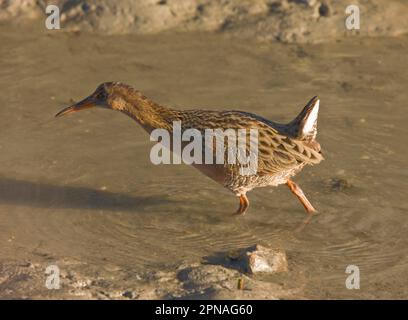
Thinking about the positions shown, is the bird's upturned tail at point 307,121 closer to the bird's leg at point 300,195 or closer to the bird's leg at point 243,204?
the bird's leg at point 300,195

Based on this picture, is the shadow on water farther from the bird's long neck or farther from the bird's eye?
the bird's eye

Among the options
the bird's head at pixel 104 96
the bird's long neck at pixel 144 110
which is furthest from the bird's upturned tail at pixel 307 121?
the bird's head at pixel 104 96

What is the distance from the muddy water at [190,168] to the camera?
22.3 feet

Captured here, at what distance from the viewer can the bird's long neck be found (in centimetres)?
738

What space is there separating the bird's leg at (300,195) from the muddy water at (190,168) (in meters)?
0.09

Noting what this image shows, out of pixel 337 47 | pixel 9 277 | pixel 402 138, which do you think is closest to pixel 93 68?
pixel 337 47

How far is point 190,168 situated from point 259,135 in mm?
1284

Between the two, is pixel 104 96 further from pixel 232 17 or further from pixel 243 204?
pixel 232 17

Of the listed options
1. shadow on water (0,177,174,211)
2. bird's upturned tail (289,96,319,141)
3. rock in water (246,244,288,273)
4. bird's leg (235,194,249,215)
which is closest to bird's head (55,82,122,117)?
shadow on water (0,177,174,211)

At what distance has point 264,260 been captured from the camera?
6281 millimetres

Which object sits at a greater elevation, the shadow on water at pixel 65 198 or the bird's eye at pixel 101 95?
the bird's eye at pixel 101 95

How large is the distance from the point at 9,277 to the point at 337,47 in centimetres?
560

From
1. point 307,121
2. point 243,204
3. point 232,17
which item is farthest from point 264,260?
point 232,17

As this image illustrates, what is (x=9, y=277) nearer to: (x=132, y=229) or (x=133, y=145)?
(x=132, y=229)
